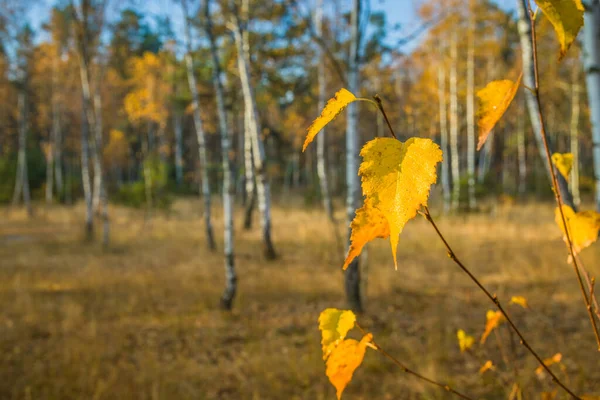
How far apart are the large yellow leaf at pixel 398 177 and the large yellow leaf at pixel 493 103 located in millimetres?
103

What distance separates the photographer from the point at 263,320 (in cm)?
407

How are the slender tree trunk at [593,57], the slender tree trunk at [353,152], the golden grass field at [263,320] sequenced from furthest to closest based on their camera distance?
the slender tree trunk at [353,152]
the golden grass field at [263,320]
the slender tree trunk at [593,57]

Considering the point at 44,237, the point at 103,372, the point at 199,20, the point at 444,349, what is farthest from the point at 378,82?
the point at 103,372

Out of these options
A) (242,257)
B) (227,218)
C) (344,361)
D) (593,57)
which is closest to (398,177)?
(344,361)

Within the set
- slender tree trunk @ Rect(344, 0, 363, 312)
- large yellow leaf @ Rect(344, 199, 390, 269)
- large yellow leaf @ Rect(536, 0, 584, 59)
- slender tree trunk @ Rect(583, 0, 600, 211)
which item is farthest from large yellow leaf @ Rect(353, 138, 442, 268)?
slender tree trunk @ Rect(344, 0, 363, 312)

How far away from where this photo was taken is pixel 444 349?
3.26 m

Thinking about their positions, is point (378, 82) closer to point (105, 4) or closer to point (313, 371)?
point (105, 4)

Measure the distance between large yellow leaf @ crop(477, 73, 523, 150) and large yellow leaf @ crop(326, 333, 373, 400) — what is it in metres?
0.35

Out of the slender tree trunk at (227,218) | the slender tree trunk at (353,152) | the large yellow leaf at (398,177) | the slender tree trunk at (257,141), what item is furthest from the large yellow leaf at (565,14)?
the slender tree trunk at (257,141)

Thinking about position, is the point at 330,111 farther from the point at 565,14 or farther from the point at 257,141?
the point at 257,141

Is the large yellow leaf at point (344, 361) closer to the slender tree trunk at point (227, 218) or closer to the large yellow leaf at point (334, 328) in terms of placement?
the large yellow leaf at point (334, 328)

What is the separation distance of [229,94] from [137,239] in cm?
415

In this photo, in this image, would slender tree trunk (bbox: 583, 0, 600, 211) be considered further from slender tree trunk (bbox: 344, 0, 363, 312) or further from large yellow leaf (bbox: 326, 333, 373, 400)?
slender tree trunk (bbox: 344, 0, 363, 312)

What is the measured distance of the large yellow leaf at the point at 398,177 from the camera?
0.38 meters
